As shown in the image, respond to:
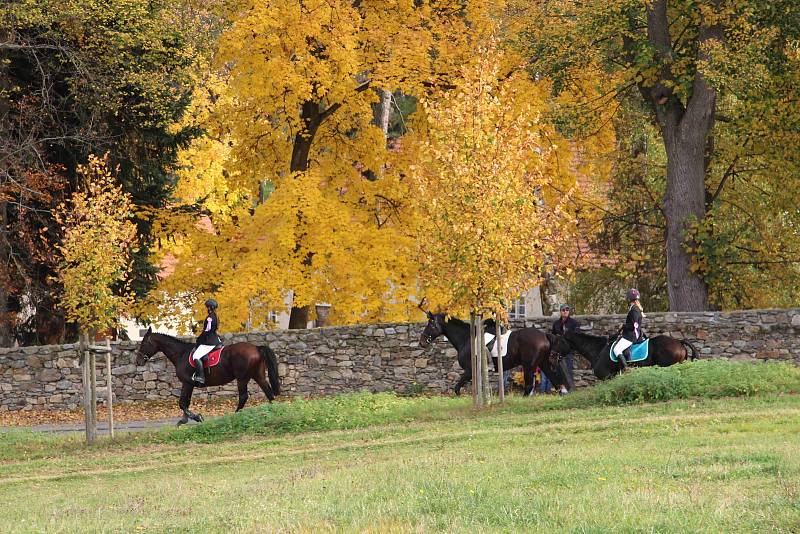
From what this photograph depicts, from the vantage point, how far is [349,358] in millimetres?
30234

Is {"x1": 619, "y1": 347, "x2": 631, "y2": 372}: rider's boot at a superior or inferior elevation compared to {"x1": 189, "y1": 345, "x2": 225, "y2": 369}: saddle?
inferior

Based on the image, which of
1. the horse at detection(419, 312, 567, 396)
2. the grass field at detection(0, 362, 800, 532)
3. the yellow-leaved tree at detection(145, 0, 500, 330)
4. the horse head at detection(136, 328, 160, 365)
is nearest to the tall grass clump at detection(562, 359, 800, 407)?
the grass field at detection(0, 362, 800, 532)

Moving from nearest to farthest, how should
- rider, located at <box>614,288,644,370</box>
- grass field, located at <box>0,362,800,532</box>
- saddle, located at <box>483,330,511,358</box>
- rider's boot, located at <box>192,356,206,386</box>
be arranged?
1. grass field, located at <box>0,362,800,532</box>
2. rider, located at <box>614,288,644,370</box>
3. rider's boot, located at <box>192,356,206,386</box>
4. saddle, located at <box>483,330,511,358</box>

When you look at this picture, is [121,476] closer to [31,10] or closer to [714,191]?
[31,10]

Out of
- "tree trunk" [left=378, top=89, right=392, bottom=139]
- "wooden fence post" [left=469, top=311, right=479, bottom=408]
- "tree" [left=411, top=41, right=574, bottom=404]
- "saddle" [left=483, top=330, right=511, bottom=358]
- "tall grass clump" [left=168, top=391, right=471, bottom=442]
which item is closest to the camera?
"tree" [left=411, top=41, right=574, bottom=404]

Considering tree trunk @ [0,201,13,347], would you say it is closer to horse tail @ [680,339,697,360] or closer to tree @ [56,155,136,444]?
tree @ [56,155,136,444]

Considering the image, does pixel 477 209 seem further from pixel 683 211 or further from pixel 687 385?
pixel 683 211

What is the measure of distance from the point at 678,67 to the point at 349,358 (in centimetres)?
1036

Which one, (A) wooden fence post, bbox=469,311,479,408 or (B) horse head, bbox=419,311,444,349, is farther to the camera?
(B) horse head, bbox=419,311,444,349

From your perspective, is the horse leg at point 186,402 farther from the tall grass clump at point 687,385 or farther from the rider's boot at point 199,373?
the tall grass clump at point 687,385

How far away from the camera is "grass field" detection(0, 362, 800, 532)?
10.1 meters

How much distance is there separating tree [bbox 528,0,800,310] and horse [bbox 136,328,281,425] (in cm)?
1008

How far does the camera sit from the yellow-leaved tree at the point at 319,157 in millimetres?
30391

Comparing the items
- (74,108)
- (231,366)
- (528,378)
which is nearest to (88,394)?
(231,366)
